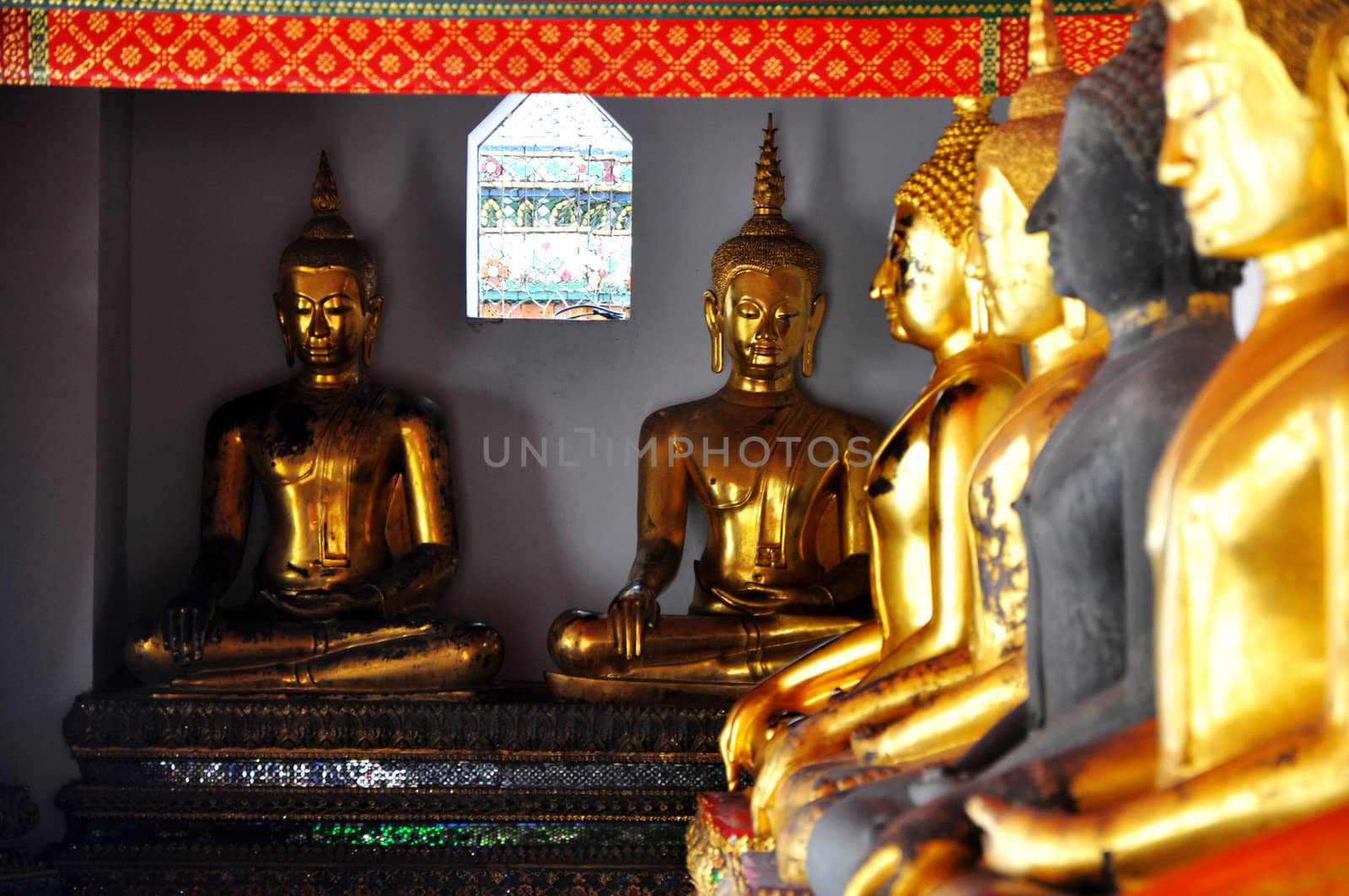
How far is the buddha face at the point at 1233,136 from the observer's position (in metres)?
1.39

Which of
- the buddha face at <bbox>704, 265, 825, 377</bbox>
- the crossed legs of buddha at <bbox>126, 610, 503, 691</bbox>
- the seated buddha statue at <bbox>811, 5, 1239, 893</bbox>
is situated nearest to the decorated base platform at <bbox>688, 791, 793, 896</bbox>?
the seated buddha statue at <bbox>811, 5, 1239, 893</bbox>

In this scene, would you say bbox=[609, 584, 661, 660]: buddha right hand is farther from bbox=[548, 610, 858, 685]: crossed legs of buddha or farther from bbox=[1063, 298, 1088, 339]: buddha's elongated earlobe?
bbox=[1063, 298, 1088, 339]: buddha's elongated earlobe

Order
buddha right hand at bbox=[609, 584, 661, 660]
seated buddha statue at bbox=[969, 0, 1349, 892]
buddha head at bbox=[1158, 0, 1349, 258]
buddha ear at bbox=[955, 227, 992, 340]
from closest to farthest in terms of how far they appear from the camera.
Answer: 1. seated buddha statue at bbox=[969, 0, 1349, 892]
2. buddha head at bbox=[1158, 0, 1349, 258]
3. buddha ear at bbox=[955, 227, 992, 340]
4. buddha right hand at bbox=[609, 584, 661, 660]

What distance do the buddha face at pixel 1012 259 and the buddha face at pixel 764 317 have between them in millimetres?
2415

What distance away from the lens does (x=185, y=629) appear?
4391 millimetres

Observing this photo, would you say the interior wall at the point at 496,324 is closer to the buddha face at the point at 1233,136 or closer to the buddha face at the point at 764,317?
the buddha face at the point at 764,317

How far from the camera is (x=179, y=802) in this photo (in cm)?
420

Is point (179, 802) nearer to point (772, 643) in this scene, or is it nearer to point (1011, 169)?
point (772, 643)

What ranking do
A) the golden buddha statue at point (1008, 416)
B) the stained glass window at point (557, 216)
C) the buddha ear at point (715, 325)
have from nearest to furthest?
the golden buddha statue at point (1008, 416)
the buddha ear at point (715, 325)
the stained glass window at point (557, 216)

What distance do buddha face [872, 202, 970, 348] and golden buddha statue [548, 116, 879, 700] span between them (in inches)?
60.1

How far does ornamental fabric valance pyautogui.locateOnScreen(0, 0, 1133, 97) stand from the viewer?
3.35 m

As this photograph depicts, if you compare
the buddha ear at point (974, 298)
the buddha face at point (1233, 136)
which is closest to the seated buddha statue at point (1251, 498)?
the buddha face at point (1233, 136)

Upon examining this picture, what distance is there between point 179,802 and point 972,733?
8.18 ft

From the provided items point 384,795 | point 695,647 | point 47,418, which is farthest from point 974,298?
point 47,418
